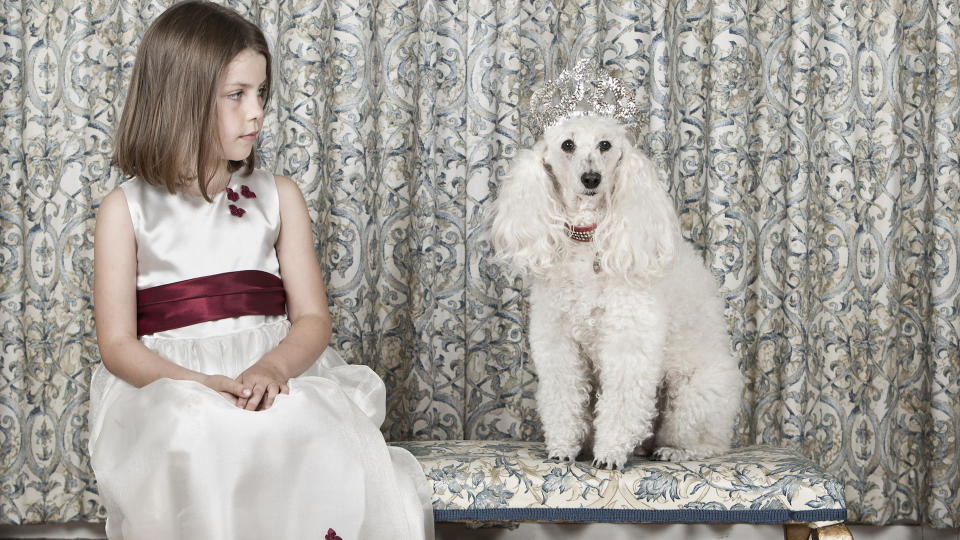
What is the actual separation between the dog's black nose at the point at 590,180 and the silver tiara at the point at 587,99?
152 millimetres

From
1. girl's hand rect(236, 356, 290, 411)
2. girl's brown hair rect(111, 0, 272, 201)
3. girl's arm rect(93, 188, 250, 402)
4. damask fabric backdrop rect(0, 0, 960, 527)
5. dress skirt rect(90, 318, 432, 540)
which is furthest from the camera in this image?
damask fabric backdrop rect(0, 0, 960, 527)

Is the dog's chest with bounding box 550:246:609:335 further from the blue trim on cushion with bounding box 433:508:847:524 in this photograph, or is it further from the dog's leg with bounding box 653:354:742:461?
the blue trim on cushion with bounding box 433:508:847:524

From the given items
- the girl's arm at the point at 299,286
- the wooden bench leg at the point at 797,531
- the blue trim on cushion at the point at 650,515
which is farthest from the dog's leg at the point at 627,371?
the girl's arm at the point at 299,286

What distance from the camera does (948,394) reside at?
2461 mm

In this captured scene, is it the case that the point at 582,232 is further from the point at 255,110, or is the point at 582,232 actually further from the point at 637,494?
the point at 255,110

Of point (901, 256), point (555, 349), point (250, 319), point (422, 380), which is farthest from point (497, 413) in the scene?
point (901, 256)

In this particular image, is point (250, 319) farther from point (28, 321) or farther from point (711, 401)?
point (28, 321)

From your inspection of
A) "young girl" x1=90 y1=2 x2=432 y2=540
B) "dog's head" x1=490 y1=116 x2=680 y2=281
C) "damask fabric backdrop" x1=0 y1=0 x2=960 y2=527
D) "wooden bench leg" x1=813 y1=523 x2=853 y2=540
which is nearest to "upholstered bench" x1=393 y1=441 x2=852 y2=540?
"wooden bench leg" x1=813 y1=523 x2=853 y2=540

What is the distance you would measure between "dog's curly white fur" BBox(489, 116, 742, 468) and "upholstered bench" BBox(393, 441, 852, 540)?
0.26ft

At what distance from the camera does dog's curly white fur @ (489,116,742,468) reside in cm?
160

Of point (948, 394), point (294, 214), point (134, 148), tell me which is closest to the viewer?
point (134, 148)

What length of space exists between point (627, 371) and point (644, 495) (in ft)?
0.75

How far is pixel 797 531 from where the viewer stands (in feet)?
5.27

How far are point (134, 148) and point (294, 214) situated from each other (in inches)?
13.1
